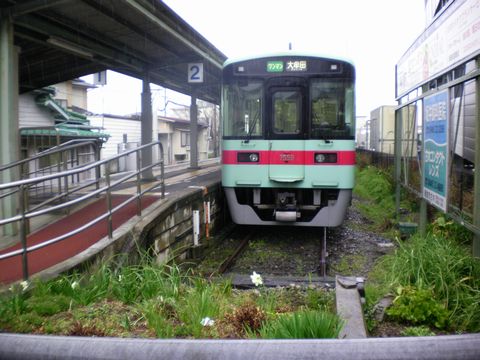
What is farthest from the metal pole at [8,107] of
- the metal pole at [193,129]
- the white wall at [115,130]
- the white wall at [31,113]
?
the white wall at [115,130]

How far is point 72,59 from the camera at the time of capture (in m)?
11.0

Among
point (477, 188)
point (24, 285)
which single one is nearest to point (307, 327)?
point (24, 285)

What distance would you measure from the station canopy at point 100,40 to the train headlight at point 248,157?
9.84 ft

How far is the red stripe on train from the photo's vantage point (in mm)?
8430

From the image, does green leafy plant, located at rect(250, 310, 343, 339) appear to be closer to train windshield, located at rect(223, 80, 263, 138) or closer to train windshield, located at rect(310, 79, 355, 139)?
train windshield, located at rect(310, 79, 355, 139)

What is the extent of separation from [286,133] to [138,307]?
5.51 metres

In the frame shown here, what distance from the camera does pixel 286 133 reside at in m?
8.66

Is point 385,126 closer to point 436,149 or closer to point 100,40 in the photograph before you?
point 100,40

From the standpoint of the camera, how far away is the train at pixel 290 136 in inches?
334

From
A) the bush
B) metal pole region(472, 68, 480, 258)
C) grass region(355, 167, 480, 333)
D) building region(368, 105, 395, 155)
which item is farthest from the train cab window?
building region(368, 105, 395, 155)

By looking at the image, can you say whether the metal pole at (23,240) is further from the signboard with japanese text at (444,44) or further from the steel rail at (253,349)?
the signboard with japanese text at (444,44)

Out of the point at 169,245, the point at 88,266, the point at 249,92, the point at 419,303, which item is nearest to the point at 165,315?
the point at 88,266

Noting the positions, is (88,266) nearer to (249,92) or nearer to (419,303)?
(419,303)

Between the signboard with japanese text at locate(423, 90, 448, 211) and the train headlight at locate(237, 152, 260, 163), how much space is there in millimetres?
3090
